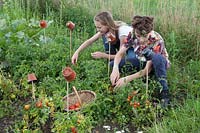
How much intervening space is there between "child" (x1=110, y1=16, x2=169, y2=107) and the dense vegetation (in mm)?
101

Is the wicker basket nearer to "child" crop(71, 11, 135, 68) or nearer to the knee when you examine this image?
"child" crop(71, 11, 135, 68)

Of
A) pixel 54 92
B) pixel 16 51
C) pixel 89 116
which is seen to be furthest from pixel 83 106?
pixel 16 51

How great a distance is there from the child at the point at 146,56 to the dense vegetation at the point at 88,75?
101 millimetres

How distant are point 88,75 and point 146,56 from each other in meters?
0.64

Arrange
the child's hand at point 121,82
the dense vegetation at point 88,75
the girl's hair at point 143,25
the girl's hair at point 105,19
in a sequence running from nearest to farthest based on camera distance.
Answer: the dense vegetation at point 88,75
the child's hand at point 121,82
the girl's hair at point 143,25
the girl's hair at point 105,19

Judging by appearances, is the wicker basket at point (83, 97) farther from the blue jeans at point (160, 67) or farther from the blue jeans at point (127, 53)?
the blue jeans at point (160, 67)

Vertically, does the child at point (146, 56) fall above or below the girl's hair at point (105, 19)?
below

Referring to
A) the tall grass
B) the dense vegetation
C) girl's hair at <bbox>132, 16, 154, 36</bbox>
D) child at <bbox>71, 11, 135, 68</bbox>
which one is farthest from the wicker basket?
the tall grass

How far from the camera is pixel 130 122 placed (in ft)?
12.6

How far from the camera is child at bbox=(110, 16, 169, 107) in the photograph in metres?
4.05

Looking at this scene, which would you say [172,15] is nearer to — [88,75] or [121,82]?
[88,75]

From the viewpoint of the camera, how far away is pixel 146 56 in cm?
430

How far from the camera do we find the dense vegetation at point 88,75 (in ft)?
12.2

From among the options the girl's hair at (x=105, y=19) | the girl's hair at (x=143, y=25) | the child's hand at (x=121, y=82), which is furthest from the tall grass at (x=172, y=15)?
the child's hand at (x=121, y=82)
